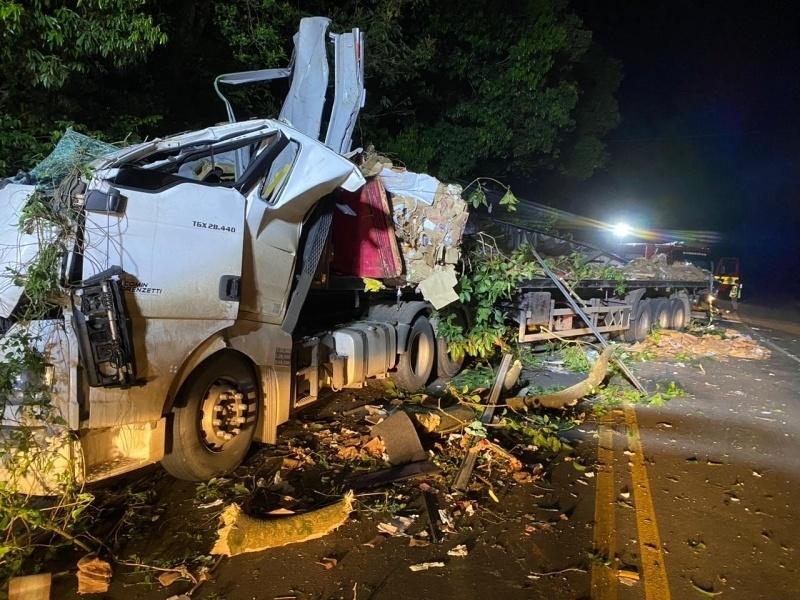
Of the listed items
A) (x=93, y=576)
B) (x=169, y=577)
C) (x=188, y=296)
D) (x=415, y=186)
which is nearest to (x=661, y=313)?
(x=415, y=186)

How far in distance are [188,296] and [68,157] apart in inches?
50.4

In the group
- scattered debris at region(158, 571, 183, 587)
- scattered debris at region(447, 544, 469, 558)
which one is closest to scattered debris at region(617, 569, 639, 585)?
scattered debris at region(447, 544, 469, 558)

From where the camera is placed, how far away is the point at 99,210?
3.29 m

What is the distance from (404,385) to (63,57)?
18.3ft

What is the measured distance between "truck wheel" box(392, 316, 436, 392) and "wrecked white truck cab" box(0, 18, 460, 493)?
147 cm

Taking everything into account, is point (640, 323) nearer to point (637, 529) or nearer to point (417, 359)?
point (417, 359)

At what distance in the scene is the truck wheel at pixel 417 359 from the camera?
22.9ft

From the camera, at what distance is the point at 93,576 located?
9.84 ft

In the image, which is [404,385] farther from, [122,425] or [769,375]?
[769,375]

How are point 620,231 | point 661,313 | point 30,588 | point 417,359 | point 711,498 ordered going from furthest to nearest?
point 620,231
point 661,313
point 417,359
point 711,498
point 30,588

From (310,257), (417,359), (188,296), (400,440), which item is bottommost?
(400,440)

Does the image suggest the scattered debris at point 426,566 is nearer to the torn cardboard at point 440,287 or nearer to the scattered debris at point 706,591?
the scattered debris at point 706,591

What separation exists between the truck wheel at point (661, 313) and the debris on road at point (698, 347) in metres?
0.45

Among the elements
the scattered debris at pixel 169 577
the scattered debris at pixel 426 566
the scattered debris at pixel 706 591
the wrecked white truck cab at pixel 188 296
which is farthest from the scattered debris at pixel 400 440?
the scattered debris at pixel 706 591
